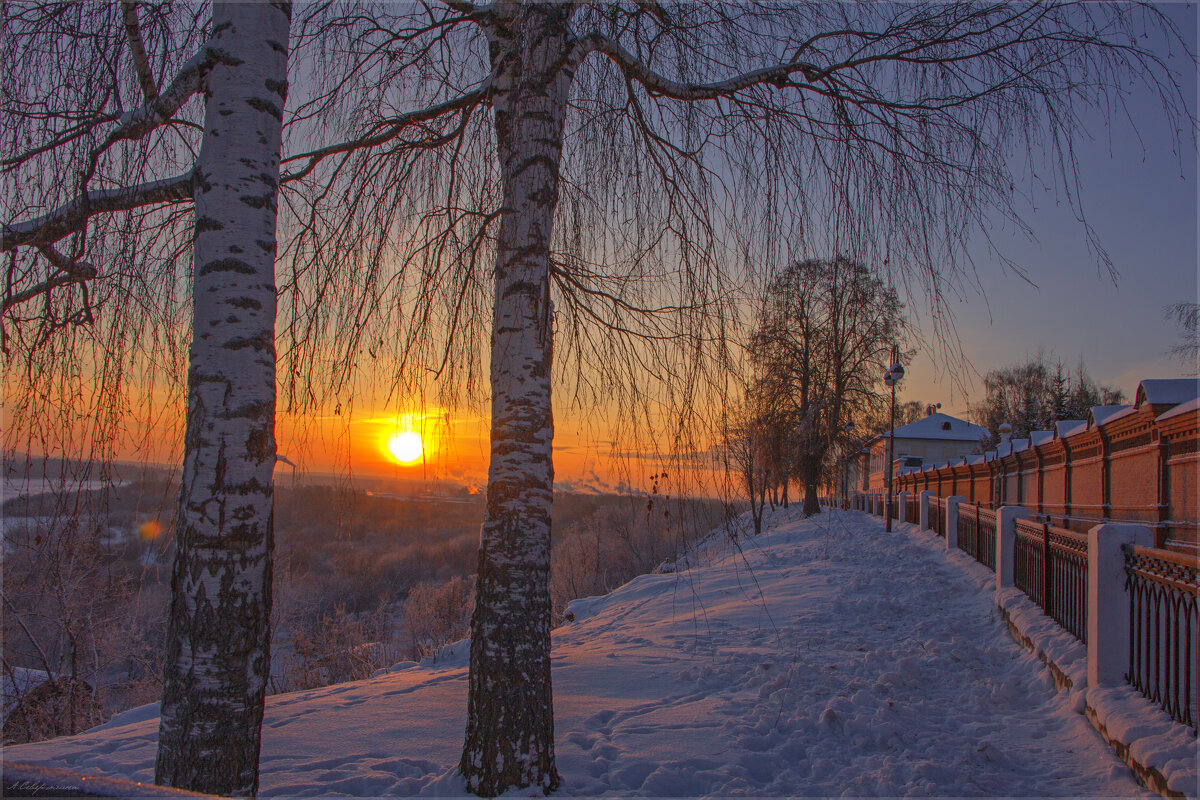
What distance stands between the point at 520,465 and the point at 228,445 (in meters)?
1.29

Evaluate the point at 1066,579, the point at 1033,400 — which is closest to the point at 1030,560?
the point at 1066,579

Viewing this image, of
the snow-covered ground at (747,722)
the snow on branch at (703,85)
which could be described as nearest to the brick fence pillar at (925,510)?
the snow-covered ground at (747,722)

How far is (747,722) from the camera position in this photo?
4.30m

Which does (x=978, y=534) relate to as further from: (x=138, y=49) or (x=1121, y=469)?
(x=138, y=49)

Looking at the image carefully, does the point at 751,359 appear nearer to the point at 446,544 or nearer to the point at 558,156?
the point at 558,156

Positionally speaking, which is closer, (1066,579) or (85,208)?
(85,208)

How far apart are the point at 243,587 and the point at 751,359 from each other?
268 cm

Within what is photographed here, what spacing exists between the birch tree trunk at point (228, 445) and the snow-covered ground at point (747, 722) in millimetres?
1388

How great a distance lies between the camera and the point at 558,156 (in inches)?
126

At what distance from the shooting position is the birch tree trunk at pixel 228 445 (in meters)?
2.30

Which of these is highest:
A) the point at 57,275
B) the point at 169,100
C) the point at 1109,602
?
the point at 169,100

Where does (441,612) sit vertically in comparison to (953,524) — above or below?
below

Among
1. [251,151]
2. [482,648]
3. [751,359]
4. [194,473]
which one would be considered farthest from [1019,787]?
[251,151]

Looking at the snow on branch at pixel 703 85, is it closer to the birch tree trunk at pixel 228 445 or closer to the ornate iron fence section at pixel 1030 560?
the birch tree trunk at pixel 228 445
